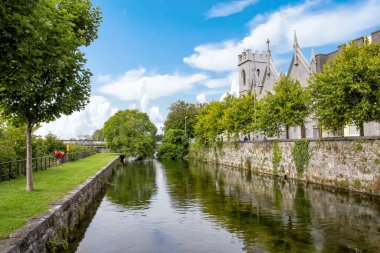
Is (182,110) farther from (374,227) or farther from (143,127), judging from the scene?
(374,227)

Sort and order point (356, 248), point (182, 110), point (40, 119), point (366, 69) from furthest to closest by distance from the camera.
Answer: point (182, 110), point (366, 69), point (40, 119), point (356, 248)

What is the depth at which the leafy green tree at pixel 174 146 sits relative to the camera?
6725cm

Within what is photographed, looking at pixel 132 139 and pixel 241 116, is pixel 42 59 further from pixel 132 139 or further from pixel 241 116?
pixel 132 139

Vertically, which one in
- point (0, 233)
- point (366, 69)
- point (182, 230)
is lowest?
point (182, 230)

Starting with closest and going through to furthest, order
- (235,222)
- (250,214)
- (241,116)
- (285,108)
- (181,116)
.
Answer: (235,222)
(250,214)
(285,108)
(241,116)
(181,116)

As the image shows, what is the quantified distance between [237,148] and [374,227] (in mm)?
28693

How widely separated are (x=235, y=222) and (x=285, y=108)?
17531mm

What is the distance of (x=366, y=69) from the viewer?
61.6ft

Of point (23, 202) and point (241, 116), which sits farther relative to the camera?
point (241, 116)

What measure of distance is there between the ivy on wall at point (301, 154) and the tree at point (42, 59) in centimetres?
1685

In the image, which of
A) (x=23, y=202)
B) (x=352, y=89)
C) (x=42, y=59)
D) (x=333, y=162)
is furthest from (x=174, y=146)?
(x=42, y=59)

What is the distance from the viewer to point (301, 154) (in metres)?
25.3

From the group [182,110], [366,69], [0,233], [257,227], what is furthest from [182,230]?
[182,110]

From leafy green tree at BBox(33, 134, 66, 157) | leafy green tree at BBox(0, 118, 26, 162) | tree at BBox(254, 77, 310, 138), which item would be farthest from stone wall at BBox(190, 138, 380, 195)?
leafy green tree at BBox(33, 134, 66, 157)
